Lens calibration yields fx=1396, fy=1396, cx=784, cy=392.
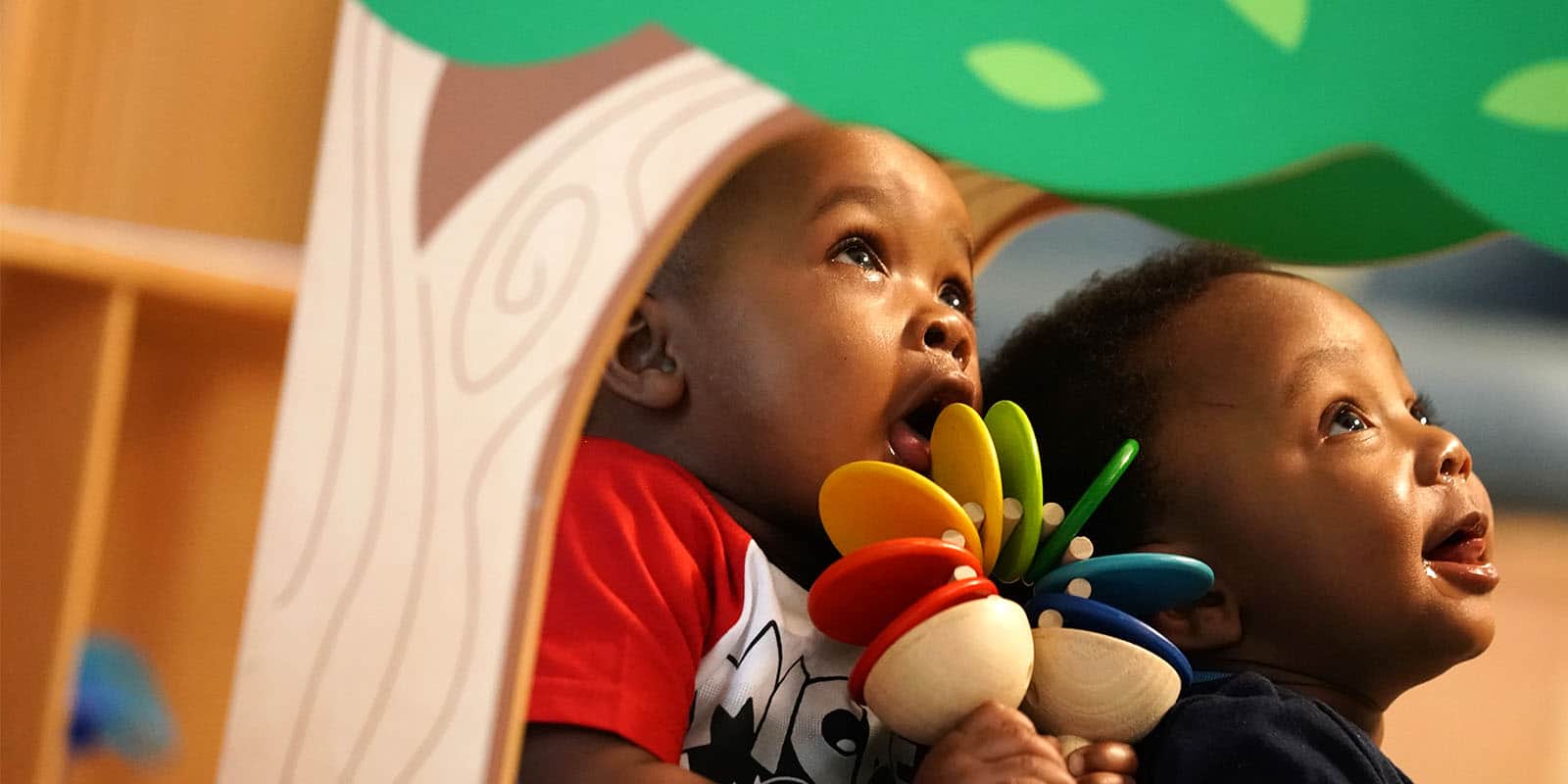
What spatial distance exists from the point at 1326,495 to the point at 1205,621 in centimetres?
12

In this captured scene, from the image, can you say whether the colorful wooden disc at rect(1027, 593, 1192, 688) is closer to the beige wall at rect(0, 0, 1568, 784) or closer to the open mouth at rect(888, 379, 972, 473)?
the open mouth at rect(888, 379, 972, 473)

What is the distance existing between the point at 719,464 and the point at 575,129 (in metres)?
0.28

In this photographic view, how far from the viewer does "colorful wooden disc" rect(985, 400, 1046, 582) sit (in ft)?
2.98

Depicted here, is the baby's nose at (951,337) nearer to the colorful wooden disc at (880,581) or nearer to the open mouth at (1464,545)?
the colorful wooden disc at (880,581)

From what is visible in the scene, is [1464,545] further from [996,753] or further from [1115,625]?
[996,753]

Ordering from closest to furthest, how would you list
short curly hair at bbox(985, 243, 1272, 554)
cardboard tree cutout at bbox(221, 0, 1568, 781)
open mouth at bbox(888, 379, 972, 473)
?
cardboard tree cutout at bbox(221, 0, 1568, 781), open mouth at bbox(888, 379, 972, 473), short curly hair at bbox(985, 243, 1272, 554)

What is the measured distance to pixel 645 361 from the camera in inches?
38.6

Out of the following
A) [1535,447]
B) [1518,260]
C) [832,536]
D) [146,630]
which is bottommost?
[146,630]

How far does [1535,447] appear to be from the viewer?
1067 millimetres

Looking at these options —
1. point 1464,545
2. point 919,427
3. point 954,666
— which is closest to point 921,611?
point 954,666

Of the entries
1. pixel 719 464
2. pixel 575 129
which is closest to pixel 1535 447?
pixel 719 464

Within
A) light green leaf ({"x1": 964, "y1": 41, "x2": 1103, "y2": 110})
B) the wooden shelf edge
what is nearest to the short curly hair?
light green leaf ({"x1": 964, "y1": 41, "x2": 1103, "y2": 110})

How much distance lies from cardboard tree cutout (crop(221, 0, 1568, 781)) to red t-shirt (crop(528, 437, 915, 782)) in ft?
0.25

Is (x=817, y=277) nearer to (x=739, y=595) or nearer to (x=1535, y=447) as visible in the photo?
(x=739, y=595)
